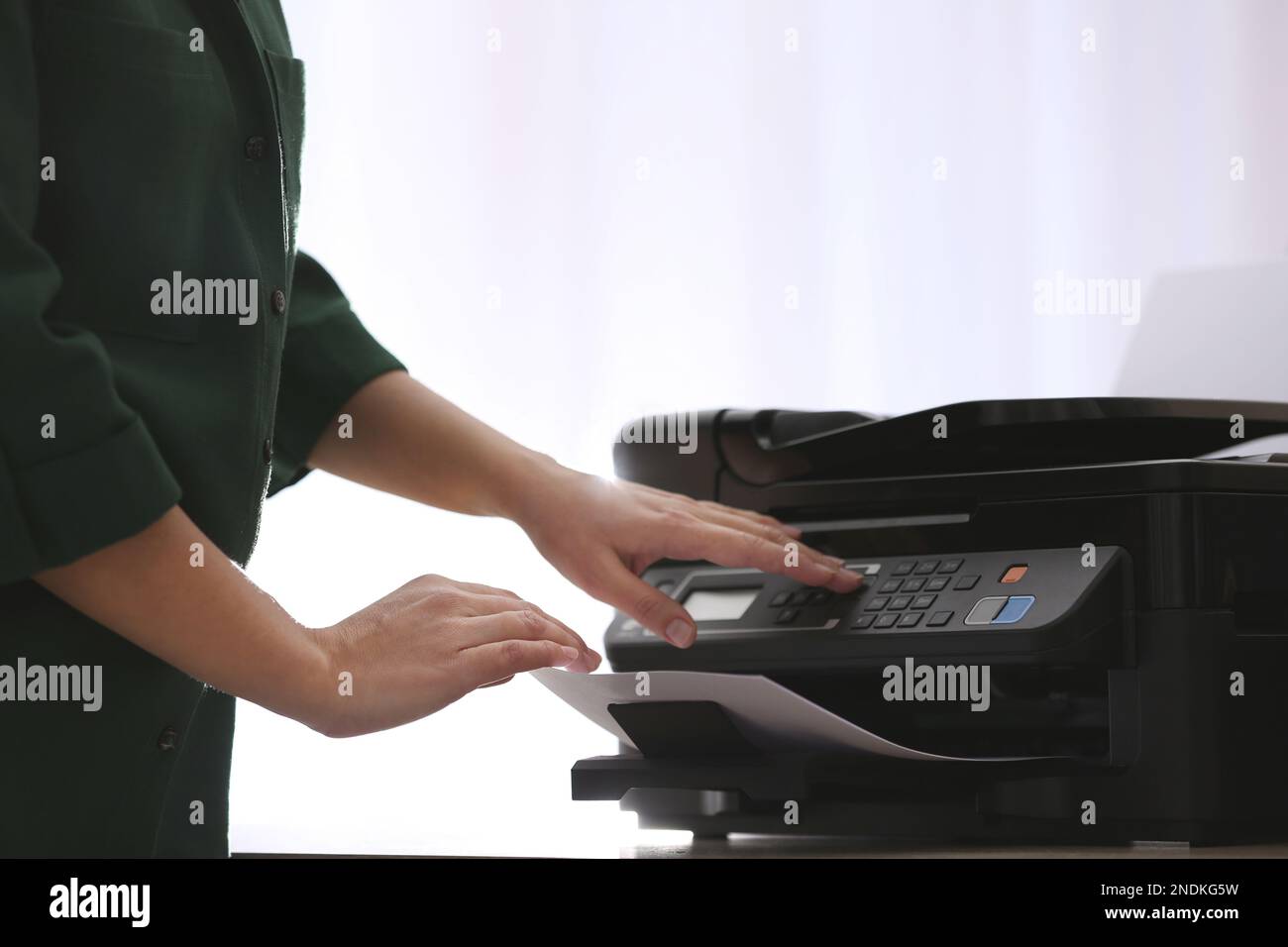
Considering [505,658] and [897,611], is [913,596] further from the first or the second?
[505,658]

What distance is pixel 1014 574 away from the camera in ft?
2.76

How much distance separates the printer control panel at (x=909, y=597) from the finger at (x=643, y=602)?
0.06 ft

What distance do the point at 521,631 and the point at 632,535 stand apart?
243 millimetres

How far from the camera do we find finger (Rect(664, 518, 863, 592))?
2.98ft

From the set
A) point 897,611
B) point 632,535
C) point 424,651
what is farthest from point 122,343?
point 897,611

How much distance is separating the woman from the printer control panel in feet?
0.10

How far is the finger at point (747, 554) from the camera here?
2.98 feet

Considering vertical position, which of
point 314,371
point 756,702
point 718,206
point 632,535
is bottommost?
point 756,702

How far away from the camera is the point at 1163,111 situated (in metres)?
2.54

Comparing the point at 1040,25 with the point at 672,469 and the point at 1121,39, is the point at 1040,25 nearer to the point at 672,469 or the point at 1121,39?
the point at 1121,39

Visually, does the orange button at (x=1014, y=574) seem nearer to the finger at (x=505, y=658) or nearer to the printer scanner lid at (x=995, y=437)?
the printer scanner lid at (x=995, y=437)

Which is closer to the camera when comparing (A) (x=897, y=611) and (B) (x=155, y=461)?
(B) (x=155, y=461)

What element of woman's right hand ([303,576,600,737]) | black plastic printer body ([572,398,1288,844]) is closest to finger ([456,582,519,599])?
woman's right hand ([303,576,600,737])

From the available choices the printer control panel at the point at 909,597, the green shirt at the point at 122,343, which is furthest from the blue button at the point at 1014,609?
the green shirt at the point at 122,343
